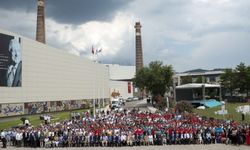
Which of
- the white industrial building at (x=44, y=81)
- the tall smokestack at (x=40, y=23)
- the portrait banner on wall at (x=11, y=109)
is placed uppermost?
the tall smokestack at (x=40, y=23)

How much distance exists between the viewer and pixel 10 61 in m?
61.0

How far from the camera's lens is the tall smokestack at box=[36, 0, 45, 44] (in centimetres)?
10600

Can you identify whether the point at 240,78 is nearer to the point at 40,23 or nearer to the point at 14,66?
the point at 40,23

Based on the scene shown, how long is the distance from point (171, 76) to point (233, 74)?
18023 mm

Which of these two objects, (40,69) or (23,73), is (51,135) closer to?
(23,73)

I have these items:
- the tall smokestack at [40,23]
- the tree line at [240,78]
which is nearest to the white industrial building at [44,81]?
the tall smokestack at [40,23]

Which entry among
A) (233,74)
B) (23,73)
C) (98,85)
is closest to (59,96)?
(23,73)

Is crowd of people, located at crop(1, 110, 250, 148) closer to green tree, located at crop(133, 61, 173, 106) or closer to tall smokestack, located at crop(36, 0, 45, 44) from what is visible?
green tree, located at crop(133, 61, 173, 106)

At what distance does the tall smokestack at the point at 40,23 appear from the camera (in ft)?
348

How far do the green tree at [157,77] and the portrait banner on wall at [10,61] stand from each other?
39257 mm

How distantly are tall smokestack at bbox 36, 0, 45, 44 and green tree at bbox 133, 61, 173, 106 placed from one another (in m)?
28.9

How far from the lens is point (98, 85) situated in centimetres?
11769

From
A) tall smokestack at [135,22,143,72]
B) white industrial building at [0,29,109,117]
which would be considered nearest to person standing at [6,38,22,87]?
white industrial building at [0,29,109,117]

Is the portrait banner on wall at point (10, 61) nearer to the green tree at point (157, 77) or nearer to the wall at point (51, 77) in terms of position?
the wall at point (51, 77)
